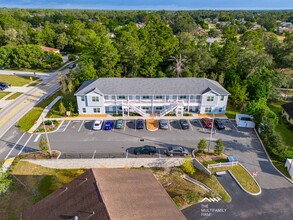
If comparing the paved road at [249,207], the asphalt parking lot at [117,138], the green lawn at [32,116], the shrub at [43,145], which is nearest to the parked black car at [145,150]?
the asphalt parking lot at [117,138]

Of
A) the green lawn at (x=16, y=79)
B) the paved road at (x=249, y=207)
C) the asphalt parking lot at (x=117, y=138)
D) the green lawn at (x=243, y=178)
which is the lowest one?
the paved road at (x=249, y=207)

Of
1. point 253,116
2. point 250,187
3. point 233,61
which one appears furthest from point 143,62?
point 250,187

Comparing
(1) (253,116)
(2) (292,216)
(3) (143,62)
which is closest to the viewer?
(2) (292,216)

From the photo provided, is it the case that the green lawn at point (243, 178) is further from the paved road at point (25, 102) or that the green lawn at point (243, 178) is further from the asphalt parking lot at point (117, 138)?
the paved road at point (25, 102)

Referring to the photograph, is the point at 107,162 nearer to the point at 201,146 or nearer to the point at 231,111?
the point at 201,146

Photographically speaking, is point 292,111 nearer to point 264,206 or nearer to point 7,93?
point 264,206

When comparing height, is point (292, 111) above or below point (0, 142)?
above
